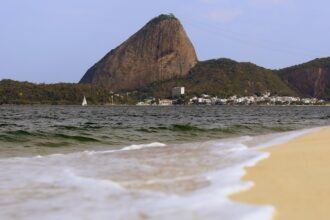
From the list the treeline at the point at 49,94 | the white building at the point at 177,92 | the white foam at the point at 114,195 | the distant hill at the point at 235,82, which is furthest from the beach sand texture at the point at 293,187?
the white building at the point at 177,92

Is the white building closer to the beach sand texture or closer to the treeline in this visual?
the treeline

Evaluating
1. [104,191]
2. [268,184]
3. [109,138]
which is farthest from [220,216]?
[109,138]

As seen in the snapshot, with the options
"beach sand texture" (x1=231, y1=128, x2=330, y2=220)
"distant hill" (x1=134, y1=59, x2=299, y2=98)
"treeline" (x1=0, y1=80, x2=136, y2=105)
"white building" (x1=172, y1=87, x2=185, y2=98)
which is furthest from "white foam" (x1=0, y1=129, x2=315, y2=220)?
"white building" (x1=172, y1=87, x2=185, y2=98)

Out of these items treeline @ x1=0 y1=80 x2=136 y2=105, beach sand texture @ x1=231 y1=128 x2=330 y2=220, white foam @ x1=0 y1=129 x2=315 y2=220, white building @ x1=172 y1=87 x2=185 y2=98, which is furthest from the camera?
white building @ x1=172 y1=87 x2=185 y2=98

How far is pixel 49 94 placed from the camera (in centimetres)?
14762

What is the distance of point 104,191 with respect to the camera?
16.5ft

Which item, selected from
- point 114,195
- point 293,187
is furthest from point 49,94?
point 293,187

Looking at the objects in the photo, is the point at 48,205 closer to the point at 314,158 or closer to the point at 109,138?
the point at 314,158

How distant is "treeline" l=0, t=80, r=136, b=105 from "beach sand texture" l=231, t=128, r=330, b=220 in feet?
455

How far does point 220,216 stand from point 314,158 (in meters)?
3.33

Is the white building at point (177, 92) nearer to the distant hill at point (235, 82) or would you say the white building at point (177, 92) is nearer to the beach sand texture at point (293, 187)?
the distant hill at point (235, 82)

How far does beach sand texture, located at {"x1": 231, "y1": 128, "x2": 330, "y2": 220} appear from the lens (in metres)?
3.78

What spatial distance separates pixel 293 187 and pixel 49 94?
14791 cm

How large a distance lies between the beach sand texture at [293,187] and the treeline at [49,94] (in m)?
139
